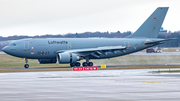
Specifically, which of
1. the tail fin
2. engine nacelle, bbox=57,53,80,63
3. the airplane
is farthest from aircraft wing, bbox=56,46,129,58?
the tail fin

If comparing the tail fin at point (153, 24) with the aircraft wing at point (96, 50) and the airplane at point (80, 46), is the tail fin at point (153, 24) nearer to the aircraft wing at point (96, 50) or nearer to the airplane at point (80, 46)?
the airplane at point (80, 46)

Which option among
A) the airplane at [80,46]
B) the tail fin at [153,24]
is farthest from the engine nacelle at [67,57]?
the tail fin at [153,24]

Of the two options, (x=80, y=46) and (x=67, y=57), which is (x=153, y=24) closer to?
(x=80, y=46)

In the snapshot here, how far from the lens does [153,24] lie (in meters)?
61.6

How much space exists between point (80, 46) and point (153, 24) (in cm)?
1380

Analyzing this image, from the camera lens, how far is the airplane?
179 ft

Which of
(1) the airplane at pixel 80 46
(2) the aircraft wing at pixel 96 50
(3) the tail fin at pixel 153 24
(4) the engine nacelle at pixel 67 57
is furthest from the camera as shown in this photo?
(3) the tail fin at pixel 153 24

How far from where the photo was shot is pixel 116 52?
5909cm

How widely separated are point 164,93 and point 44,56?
36966 mm

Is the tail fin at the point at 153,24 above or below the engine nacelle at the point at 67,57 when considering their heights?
above

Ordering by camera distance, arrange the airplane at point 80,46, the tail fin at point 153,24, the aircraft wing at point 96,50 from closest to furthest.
Answer: the airplane at point 80,46, the aircraft wing at point 96,50, the tail fin at point 153,24

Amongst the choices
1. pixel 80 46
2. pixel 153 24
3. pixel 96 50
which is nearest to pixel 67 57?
pixel 80 46

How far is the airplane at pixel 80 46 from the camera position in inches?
2148

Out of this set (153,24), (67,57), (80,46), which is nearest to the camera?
(67,57)
